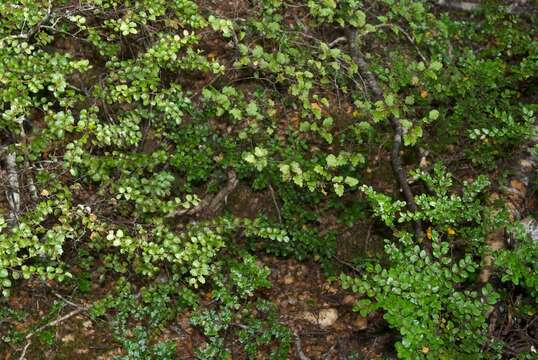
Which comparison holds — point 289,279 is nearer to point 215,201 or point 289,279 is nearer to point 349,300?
point 349,300

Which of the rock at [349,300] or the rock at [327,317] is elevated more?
the rock at [349,300]

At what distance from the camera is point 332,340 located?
15.4ft

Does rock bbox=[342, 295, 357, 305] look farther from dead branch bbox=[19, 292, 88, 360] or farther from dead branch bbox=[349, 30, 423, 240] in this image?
dead branch bbox=[19, 292, 88, 360]

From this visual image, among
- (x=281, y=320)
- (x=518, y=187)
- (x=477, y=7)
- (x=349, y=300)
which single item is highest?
(x=477, y=7)

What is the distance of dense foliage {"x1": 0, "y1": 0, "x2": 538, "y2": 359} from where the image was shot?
3.29m

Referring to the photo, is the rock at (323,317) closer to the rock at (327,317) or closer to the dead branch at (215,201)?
the rock at (327,317)

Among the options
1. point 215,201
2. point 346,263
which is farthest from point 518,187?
point 215,201

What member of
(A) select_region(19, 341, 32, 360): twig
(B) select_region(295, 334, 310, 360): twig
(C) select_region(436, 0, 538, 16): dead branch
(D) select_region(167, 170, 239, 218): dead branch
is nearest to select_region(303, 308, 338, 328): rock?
(B) select_region(295, 334, 310, 360): twig

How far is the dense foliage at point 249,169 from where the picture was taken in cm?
329

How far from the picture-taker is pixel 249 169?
4828mm

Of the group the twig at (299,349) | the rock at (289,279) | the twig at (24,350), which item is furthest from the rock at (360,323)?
the twig at (24,350)

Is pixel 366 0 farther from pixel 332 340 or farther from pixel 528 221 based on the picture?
pixel 332 340

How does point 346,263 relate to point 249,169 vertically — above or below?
below

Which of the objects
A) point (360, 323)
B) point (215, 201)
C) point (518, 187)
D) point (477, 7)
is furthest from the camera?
point (477, 7)
